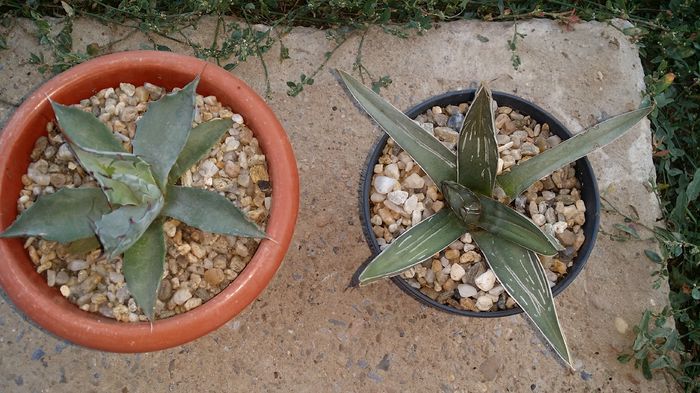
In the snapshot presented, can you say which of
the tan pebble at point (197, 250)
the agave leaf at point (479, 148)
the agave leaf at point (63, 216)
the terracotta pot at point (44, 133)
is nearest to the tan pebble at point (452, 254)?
the agave leaf at point (479, 148)

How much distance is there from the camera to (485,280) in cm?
183

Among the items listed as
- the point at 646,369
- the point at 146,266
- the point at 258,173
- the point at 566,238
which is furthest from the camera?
the point at 646,369

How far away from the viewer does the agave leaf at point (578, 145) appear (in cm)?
165

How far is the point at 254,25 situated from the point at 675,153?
1.47 metres

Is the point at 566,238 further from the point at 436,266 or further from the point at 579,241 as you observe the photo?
the point at 436,266

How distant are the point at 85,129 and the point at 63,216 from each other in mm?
208

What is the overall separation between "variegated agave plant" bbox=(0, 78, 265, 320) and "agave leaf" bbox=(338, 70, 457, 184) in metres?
A: 0.34

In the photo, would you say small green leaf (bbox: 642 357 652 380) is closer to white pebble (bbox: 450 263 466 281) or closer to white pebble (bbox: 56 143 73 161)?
white pebble (bbox: 450 263 466 281)

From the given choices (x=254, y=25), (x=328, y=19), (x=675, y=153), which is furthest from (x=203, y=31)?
(x=675, y=153)

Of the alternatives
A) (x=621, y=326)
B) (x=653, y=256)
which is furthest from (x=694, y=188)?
(x=621, y=326)

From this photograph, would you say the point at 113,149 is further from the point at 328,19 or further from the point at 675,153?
the point at 675,153

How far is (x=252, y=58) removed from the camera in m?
2.23

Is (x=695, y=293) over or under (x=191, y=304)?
under

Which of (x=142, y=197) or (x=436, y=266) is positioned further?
(x=436, y=266)
